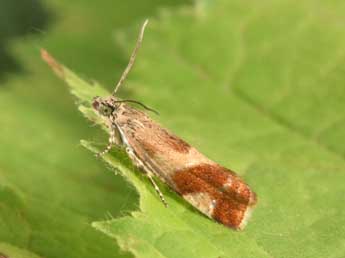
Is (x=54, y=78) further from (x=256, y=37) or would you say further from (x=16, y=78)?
(x=256, y=37)

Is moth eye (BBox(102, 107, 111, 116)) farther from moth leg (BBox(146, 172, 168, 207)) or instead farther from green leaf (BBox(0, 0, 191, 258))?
moth leg (BBox(146, 172, 168, 207))

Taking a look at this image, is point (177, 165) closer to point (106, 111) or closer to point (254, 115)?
point (106, 111)

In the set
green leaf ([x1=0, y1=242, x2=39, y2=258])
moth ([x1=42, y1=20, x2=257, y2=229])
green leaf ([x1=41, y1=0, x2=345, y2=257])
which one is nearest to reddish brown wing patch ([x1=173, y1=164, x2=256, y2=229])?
moth ([x1=42, y1=20, x2=257, y2=229])

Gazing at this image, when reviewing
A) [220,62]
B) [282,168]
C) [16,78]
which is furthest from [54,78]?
[282,168]

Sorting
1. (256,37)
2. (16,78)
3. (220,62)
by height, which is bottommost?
(16,78)

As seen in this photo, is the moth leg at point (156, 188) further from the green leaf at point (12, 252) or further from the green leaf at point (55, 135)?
the green leaf at point (12, 252)

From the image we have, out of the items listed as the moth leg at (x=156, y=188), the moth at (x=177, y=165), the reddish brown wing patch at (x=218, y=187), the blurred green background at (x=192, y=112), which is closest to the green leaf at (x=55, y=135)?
the blurred green background at (x=192, y=112)
